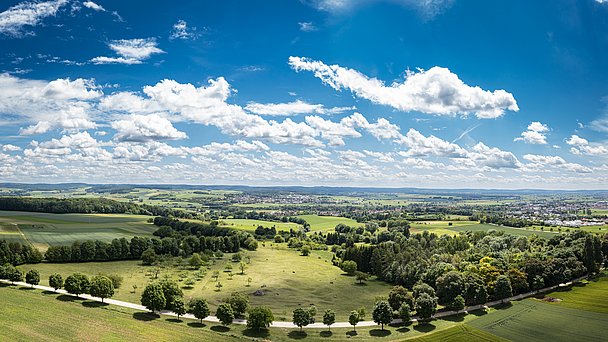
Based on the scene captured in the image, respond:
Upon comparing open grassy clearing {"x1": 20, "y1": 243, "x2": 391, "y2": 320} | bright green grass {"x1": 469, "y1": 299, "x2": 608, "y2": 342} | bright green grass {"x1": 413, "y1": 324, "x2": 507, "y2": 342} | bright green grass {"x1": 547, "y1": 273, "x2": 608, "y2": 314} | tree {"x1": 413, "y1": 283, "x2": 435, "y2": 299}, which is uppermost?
tree {"x1": 413, "y1": 283, "x2": 435, "y2": 299}

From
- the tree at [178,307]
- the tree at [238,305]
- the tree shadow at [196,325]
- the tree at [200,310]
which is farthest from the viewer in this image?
the tree at [238,305]

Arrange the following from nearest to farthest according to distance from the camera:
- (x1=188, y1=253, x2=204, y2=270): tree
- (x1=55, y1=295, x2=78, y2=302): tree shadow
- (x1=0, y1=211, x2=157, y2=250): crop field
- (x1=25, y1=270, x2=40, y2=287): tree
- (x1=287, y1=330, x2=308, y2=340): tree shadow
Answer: (x1=287, y1=330, x2=308, y2=340): tree shadow < (x1=55, y1=295, x2=78, y2=302): tree shadow < (x1=25, y1=270, x2=40, y2=287): tree < (x1=188, y1=253, x2=204, y2=270): tree < (x1=0, y1=211, x2=157, y2=250): crop field

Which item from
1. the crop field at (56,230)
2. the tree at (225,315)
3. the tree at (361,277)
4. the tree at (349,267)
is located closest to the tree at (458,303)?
the tree at (361,277)

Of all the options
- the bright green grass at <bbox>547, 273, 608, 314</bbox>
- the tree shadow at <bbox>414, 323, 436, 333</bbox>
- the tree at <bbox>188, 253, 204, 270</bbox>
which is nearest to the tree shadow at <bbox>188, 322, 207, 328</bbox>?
the tree shadow at <bbox>414, 323, 436, 333</bbox>

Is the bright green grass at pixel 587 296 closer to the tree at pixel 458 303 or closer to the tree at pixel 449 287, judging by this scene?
the tree at pixel 449 287

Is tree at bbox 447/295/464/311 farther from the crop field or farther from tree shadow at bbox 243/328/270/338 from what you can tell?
the crop field

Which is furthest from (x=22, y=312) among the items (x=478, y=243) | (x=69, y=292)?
(x=478, y=243)
